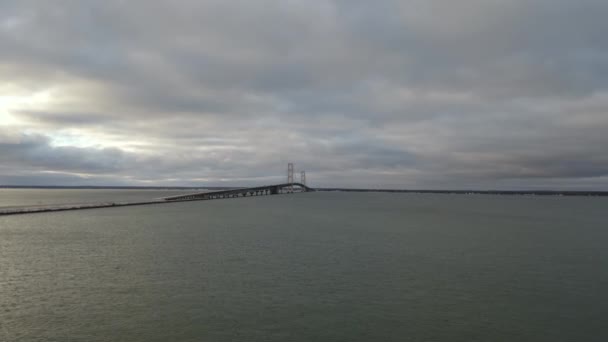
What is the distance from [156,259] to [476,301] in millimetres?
18983

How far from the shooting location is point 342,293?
728 inches

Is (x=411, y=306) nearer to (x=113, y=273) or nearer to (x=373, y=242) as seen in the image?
(x=113, y=273)

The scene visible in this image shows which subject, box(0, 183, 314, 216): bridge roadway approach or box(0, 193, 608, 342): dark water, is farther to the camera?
box(0, 183, 314, 216): bridge roadway approach

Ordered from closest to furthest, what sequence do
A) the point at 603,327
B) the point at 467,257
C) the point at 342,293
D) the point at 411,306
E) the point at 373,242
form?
the point at 603,327 < the point at 411,306 < the point at 342,293 < the point at 467,257 < the point at 373,242

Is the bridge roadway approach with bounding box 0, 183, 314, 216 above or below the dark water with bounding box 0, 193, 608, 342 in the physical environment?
above

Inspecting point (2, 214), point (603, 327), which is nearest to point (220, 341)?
point (603, 327)

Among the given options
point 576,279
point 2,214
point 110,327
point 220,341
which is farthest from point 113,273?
point 2,214

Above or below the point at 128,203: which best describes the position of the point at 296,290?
below

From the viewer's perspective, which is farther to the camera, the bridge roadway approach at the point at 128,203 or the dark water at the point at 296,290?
the bridge roadway approach at the point at 128,203

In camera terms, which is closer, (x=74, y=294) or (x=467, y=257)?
(x=74, y=294)

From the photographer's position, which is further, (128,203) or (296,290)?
(128,203)

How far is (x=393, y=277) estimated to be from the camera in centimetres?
2198

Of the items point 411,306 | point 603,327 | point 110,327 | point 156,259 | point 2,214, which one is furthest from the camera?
point 2,214

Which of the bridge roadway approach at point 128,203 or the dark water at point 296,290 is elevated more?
the bridge roadway approach at point 128,203
